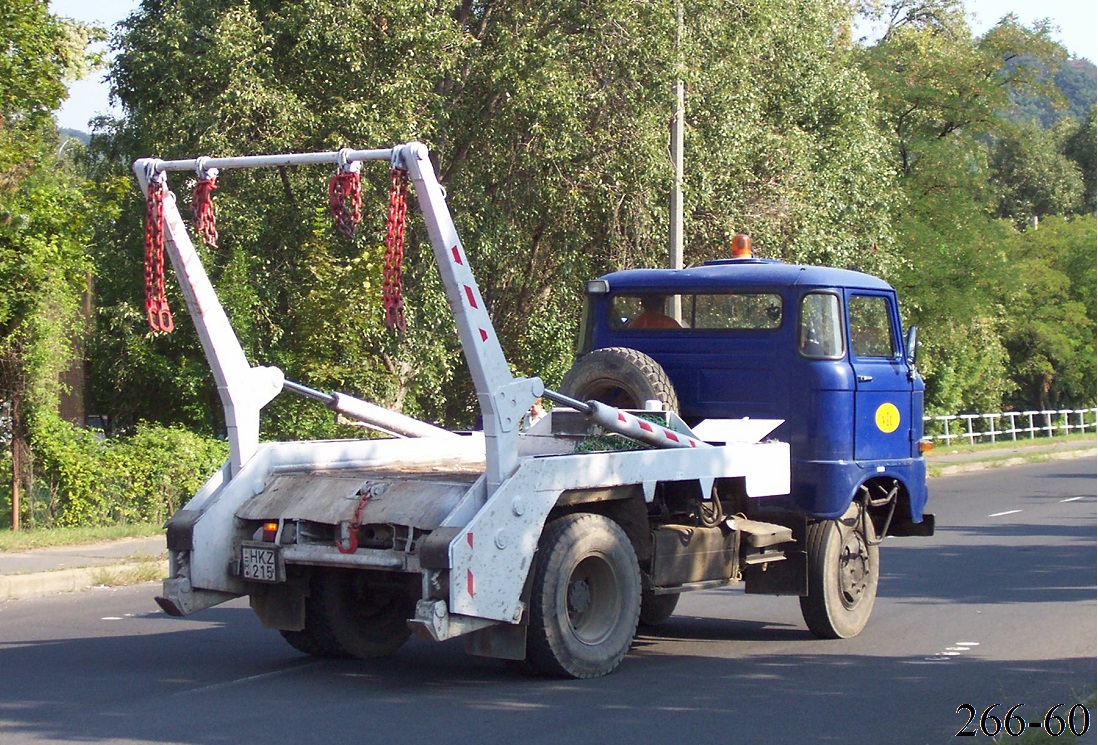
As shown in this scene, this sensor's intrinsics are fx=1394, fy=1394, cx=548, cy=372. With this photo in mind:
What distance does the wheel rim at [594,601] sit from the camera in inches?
335

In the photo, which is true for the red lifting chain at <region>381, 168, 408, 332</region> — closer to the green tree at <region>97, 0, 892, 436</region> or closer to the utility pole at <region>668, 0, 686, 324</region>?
the green tree at <region>97, 0, 892, 436</region>

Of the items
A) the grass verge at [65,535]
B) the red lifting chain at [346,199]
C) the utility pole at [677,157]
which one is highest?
the utility pole at [677,157]

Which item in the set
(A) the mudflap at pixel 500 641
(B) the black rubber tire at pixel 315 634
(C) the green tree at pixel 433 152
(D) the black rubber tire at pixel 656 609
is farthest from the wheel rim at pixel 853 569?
(C) the green tree at pixel 433 152

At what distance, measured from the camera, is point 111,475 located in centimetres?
1772

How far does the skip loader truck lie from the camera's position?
25.9 feet

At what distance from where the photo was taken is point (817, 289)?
10.1m

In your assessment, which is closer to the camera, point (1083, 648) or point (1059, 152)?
point (1083, 648)

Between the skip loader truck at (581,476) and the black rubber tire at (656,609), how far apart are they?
0.07 ft

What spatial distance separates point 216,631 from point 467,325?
13.2 ft

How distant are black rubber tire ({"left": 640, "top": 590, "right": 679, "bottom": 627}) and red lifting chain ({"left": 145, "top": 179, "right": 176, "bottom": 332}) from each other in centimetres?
440

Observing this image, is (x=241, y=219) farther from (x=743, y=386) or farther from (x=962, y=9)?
(x=962, y=9)

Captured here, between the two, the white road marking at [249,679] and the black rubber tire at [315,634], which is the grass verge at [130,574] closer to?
the black rubber tire at [315,634]

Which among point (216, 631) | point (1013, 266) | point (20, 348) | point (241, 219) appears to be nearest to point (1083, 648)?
point (216, 631)

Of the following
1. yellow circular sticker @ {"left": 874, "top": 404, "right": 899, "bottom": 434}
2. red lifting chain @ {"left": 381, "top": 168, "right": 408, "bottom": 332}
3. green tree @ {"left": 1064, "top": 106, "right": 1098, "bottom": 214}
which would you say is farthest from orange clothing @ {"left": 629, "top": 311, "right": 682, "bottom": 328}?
green tree @ {"left": 1064, "top": 106, "right": 1098, "bottom": 214}
